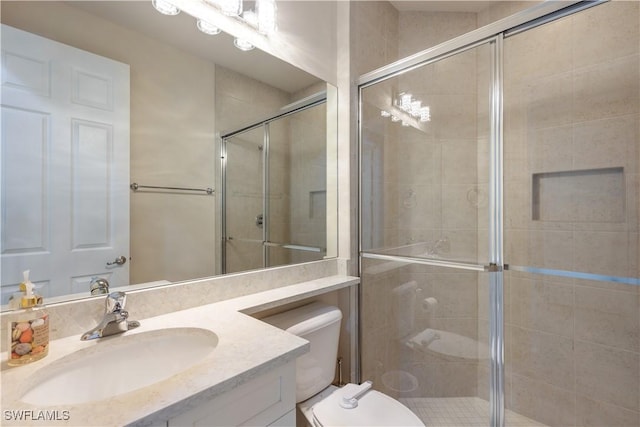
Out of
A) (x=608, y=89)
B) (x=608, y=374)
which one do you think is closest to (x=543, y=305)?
(x=608, y=374)

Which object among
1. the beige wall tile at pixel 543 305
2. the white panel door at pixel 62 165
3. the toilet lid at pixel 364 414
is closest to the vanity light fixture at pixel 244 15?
the white panel door at pixel 62 165

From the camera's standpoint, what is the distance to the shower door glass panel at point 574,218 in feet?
4.49

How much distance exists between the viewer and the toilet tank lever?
117 cm

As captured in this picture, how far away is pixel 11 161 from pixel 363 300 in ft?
5.15

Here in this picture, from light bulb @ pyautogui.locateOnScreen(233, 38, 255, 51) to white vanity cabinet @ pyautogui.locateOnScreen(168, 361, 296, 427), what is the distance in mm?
1268

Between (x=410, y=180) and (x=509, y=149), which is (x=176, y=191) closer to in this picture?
(x=410, y=180)

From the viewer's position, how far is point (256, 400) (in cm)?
68

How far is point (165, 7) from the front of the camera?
1028 millimetres

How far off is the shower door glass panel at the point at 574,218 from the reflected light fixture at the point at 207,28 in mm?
1283

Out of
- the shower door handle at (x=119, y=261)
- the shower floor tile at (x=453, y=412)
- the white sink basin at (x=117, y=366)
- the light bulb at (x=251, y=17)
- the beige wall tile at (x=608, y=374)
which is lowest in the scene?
the shower floor tile at (x=453, y=412)

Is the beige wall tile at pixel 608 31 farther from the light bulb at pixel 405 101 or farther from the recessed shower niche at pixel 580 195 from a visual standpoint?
the light bulb at pixel 405 101

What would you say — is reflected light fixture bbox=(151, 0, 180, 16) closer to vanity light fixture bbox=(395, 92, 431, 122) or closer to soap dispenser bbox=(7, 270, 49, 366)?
soap dispenser bbox=(7, 270, 49, 366)

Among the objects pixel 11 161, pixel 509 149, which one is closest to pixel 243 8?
pixel 11 161

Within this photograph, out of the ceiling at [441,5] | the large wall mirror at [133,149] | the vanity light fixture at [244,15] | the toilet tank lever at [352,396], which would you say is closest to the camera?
the large wall mirror at [133,149]
